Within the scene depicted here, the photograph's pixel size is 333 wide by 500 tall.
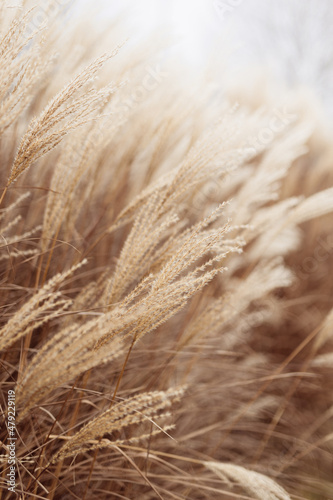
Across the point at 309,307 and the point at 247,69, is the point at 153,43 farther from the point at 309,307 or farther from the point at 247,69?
the point at 247,69

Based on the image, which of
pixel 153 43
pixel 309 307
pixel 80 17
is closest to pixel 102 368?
pixel 153 43

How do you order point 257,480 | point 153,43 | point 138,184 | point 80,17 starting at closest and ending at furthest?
1. point 257,480
2. point 153,43
3. point 80,17
4. point 138,184

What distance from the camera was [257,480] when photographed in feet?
2.76

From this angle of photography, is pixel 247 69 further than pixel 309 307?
Yes

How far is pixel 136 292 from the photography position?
2.48 feet

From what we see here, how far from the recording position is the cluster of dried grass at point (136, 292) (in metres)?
0.75

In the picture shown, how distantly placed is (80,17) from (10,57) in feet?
3.97

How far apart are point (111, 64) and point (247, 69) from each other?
4.39 metres

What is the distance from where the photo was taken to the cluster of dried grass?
748mm

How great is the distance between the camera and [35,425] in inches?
45.1

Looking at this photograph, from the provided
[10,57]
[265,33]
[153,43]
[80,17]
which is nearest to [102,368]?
[10,57]

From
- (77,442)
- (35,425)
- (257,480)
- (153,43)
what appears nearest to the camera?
(77,442)

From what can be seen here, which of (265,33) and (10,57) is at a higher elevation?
(10,57)

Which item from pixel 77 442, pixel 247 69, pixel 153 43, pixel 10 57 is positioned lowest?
pixel 247 69
